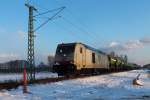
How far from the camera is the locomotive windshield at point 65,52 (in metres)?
33.8

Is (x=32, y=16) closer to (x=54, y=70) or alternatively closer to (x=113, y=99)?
(x=54, y=70)

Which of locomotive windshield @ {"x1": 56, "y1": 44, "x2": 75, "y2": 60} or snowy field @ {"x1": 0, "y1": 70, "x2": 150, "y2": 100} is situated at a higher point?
locomotive windshield @ {"x1": 56, "y1": 44, "x2": 75, "y2": 60}

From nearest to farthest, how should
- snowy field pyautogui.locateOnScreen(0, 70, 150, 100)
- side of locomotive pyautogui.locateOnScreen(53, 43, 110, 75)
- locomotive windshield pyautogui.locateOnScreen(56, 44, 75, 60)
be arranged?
snowy field pyautogui.locateOnScreen(0, 70, 150, 100) < side of locomotive pyautogui.locateOnScreen(53, 43, 110, 75) < locomotive windshield pyautogui.locateOnScreen(56, 44, 75, 60)

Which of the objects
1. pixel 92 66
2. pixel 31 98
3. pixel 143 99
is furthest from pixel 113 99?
pixel 92 66

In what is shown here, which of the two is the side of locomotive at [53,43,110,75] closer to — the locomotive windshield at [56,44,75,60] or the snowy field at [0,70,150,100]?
the locomotive windshield at [56,44,75,60]

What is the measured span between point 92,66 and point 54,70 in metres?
9.67

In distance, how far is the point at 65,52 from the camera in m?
34.1

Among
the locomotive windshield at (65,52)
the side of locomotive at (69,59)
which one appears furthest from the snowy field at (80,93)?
the locomotive windshield at (65,52)

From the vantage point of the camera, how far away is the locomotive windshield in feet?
111

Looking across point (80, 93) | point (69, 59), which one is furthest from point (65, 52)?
point (80, 93)

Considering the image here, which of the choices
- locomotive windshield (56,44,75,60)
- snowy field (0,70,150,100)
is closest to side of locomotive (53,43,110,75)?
locomotive windshield (56,44,75,60)

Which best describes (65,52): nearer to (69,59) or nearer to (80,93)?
(69,59)

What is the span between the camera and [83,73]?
128 feet

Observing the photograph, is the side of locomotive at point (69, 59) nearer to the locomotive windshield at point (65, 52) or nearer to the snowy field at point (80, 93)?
the locomotive windshield at point (65, 52)
